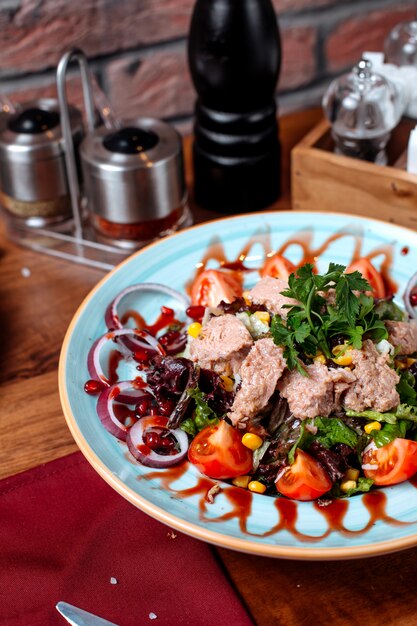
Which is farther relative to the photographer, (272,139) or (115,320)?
(272,139)

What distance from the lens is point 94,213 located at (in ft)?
6.64

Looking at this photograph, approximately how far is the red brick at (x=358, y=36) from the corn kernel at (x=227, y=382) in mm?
1976

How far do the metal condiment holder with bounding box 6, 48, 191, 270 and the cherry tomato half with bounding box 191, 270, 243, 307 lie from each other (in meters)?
0.37

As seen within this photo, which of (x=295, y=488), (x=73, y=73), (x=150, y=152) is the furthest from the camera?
(x=73, y=73)

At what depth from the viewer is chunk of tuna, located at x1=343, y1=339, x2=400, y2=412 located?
1.39 meters

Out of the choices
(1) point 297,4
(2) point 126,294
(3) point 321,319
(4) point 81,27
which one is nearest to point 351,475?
(3) point 321,319

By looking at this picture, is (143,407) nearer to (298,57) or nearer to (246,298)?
(246,298)

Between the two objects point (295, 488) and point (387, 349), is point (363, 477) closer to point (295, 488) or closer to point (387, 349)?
point (295, 488)

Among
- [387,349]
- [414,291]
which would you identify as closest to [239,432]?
[387,349]

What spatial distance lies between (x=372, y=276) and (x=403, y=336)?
25 cm

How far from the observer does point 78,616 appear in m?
1.20

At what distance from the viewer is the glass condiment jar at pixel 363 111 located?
1950 mm

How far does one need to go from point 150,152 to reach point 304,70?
137 centimetres

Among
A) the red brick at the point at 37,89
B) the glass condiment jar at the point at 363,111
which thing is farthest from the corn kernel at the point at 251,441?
the red brick at the point at 37,89
